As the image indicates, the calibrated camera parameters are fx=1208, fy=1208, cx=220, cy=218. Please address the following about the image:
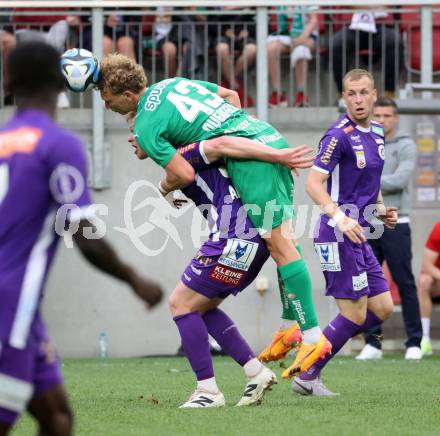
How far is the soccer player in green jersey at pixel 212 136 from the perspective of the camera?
284 inches

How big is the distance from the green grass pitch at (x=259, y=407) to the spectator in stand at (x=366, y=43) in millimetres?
3837

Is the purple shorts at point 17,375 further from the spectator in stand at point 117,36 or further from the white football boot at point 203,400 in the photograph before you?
the spectator in stand at point 117,36

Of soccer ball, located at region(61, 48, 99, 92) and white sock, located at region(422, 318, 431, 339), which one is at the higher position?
soccer ball, located at region(61, 48, 99, 92)

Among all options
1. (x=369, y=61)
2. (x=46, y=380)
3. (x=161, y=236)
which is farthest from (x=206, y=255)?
(x=369, y=61)

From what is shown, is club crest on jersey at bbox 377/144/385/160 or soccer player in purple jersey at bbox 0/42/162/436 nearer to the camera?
soccer player in purple jersey at bbox 0/42/162/436

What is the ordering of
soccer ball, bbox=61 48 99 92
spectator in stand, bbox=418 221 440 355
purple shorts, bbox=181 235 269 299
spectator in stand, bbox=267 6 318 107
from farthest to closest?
spectator in stand, bbox=267 6 318 107 → spectator in stand, bbox=418 221 440 355 → soccer ball, bbox=61 48 99 92 → purple shorts, bbox=181 235 269 299

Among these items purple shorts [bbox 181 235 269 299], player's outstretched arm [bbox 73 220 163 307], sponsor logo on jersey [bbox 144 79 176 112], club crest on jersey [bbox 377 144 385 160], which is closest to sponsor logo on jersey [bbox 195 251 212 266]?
purple shorts [bbox 181 235 269 299]

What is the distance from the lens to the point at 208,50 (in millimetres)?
13641

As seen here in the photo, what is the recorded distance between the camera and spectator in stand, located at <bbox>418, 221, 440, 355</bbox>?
486 inches

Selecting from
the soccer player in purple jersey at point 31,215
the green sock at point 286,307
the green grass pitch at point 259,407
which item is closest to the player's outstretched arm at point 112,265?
the soccer player in purple jersey at point 31,215

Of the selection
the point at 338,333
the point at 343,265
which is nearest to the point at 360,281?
the point at 343,265

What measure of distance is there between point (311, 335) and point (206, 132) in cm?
144

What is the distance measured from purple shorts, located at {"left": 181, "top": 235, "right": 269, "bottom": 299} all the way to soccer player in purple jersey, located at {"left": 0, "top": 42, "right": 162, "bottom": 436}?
294 centimetres

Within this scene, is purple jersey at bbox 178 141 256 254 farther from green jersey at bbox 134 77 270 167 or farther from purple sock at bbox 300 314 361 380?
purple sock at bbox 300 314 361 380
